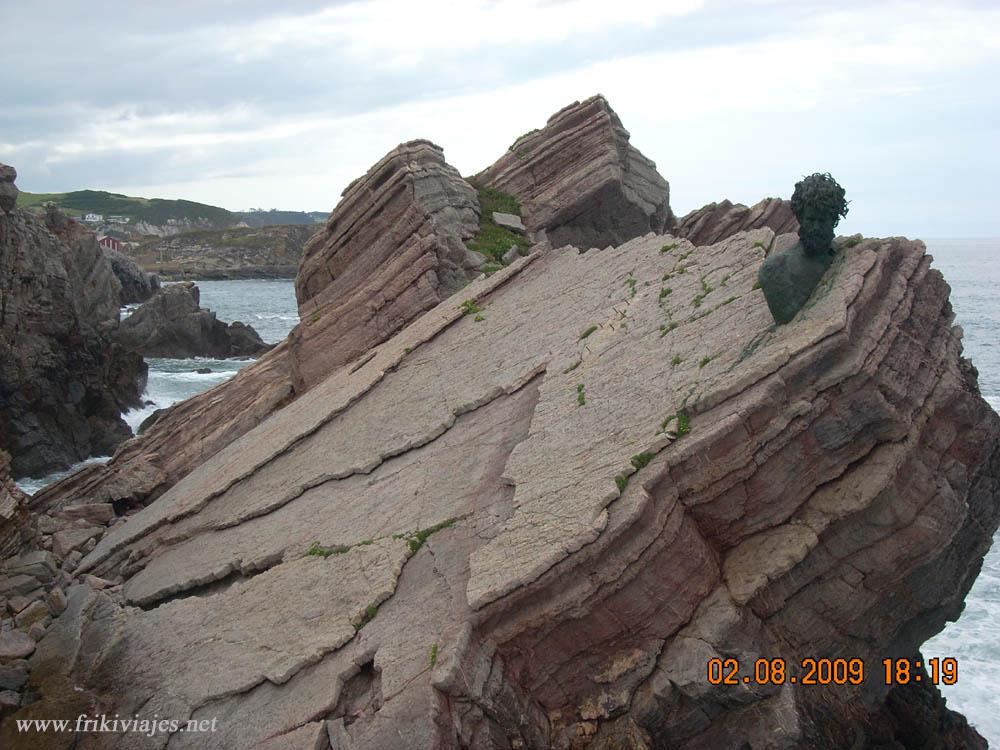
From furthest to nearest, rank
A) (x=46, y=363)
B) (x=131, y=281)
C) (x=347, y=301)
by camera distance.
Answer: (x=131, y=281)
(x=46, y=363)
(x=347, y=301)

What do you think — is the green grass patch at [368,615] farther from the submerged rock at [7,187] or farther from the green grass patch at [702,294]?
the submerged rock at [7,187]

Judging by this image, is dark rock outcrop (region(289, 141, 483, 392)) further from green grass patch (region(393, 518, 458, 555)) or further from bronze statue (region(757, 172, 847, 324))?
bronze statue (region(757, 172, 847, 324))

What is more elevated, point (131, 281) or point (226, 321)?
point (131, 281)

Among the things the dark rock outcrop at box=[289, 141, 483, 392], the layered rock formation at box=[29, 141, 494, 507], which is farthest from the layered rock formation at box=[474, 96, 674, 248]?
the layered rock formation at box=[29, 141, 494, 507]

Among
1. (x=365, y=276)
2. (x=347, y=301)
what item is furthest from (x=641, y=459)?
(x=365, y=276)

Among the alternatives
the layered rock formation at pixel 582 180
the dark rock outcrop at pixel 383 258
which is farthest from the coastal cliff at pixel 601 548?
the layered rock formation at pixel 582 180

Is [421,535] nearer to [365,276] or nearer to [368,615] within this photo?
[368,615]

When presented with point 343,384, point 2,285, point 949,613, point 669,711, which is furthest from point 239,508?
point 2,285

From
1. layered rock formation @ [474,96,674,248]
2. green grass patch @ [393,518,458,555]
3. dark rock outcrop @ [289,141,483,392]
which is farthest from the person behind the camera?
layered rock formation @ [474,96,674,248]

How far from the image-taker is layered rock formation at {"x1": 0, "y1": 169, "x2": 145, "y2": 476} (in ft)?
105

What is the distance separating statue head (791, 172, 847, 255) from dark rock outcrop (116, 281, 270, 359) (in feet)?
165

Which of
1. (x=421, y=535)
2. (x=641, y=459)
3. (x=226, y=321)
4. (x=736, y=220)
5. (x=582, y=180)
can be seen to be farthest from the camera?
(x=226, y=321)
